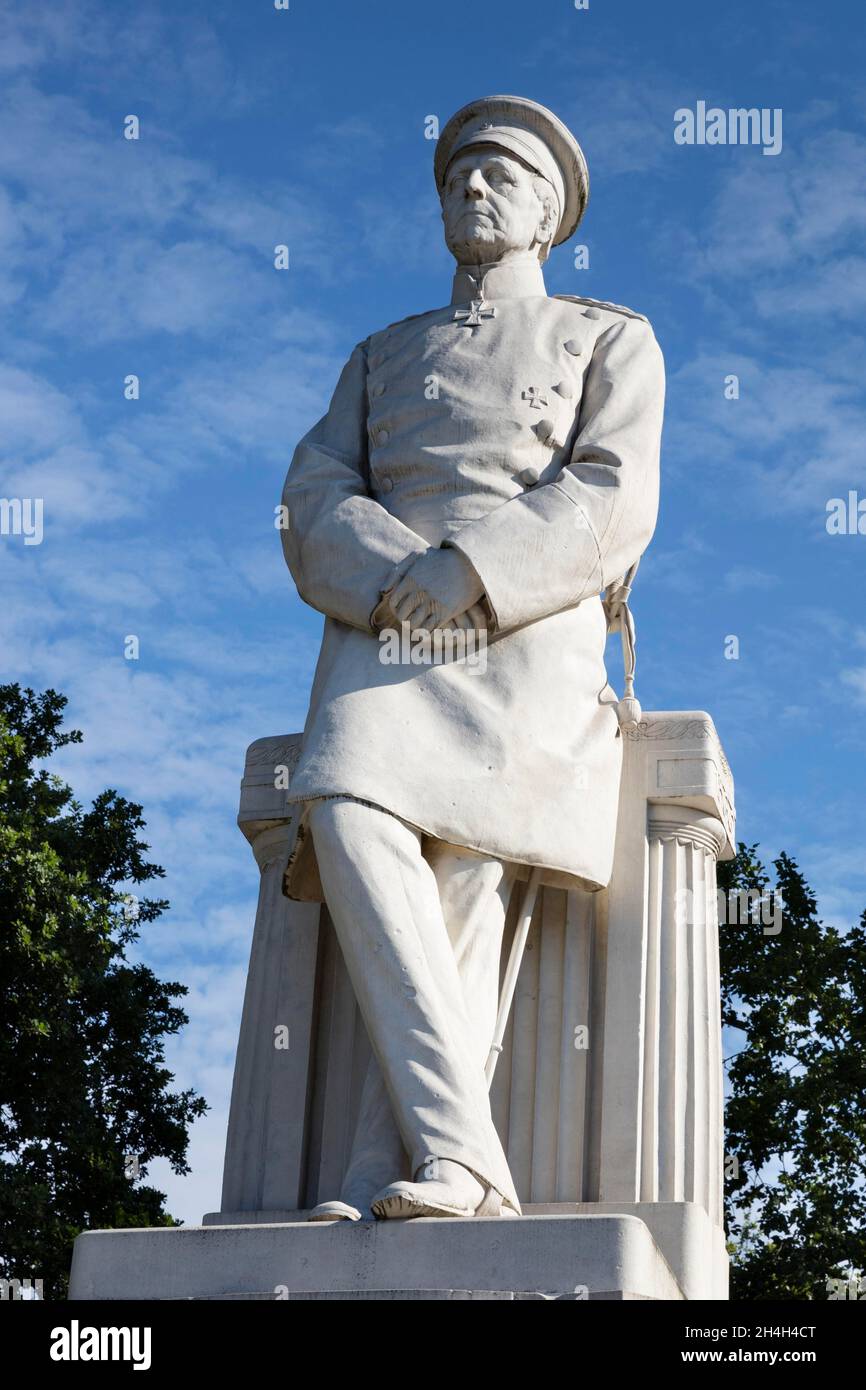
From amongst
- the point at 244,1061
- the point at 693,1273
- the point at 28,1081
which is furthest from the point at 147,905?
the point at 693,1273

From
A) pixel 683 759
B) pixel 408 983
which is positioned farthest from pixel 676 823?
pixel 408 983

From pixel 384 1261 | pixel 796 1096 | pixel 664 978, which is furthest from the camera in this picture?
pixel 796 1096

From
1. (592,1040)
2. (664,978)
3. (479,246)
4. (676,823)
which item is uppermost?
(479,246)

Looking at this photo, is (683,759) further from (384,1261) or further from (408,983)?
(384,1261)

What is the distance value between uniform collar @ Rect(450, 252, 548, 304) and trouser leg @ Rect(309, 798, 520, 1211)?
241 cm

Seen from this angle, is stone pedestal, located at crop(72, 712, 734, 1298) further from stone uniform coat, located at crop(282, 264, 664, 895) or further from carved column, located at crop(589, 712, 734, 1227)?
stone uniform coat, located at crop(282, 264, 664, 895)

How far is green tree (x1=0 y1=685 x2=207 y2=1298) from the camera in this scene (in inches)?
607

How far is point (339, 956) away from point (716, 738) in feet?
5.34

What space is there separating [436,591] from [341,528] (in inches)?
21.4

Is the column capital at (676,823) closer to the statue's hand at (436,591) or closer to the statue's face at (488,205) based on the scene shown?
the statue's hand at (436,591)

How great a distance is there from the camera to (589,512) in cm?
664

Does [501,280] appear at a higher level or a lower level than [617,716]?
higher

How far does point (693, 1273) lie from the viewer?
603cm
